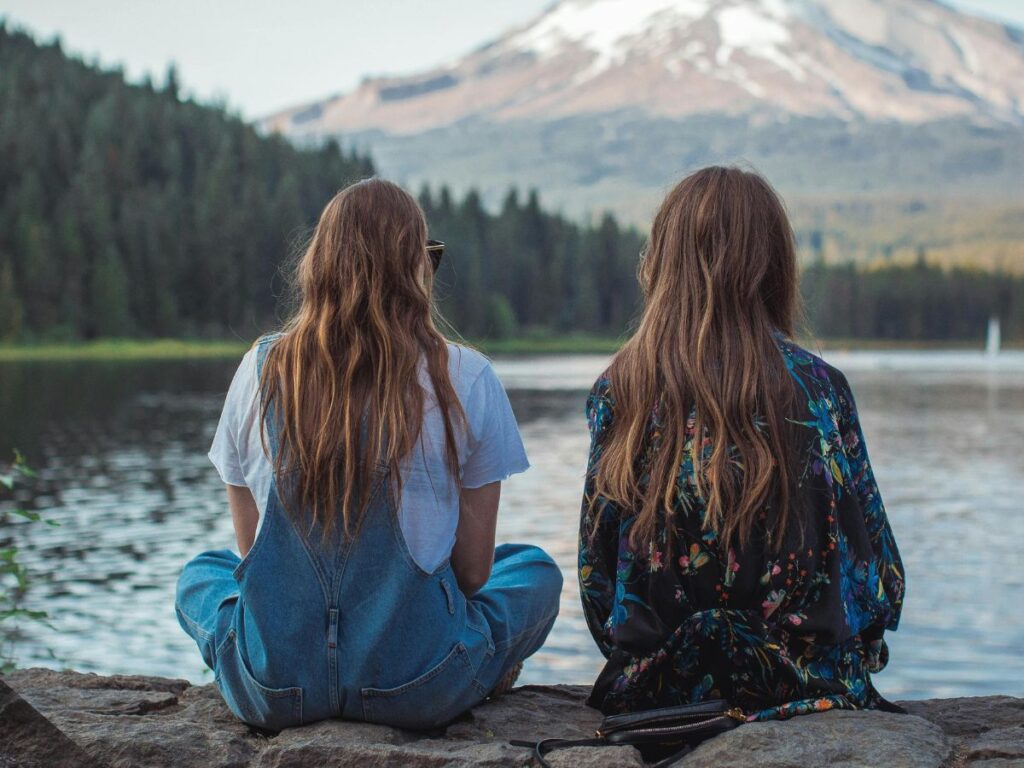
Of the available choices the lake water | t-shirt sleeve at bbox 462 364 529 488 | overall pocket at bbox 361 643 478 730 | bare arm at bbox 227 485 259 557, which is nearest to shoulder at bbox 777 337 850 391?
t-shirt sleeve at bbox 462 364 529 488

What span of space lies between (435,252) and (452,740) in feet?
3.95

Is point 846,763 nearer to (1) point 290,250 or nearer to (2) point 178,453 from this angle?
(1) point 290,250

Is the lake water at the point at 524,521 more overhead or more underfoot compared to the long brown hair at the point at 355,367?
more underfoot

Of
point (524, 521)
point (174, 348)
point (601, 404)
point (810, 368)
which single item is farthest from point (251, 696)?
point (174, 348)

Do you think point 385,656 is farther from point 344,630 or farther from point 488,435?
point 488,435

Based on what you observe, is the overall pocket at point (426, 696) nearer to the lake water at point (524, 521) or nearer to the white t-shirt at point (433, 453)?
the white t-shirt at point (433, 453)

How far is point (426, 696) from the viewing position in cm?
308

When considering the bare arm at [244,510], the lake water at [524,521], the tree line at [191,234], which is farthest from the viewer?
the tree line at [191,234]

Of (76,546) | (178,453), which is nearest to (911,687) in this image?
(76,546)

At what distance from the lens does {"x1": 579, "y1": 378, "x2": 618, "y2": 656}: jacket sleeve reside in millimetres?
3205

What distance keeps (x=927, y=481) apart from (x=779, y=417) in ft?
74.1

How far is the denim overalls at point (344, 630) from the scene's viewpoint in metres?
3.00

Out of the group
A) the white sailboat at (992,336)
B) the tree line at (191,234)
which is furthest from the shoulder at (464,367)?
the white sailboat at (992,336)

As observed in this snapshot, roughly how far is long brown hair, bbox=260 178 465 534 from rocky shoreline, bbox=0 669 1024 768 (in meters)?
0.52
